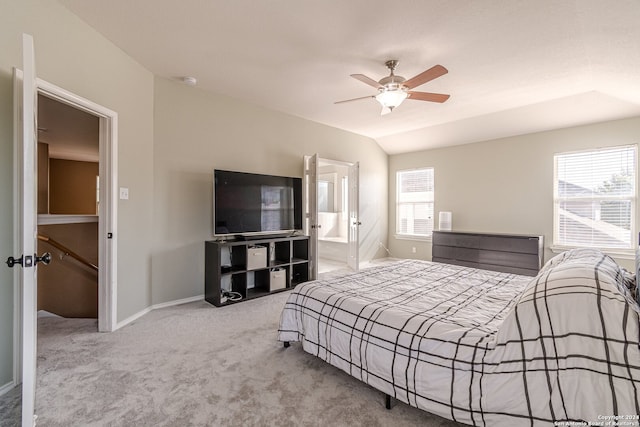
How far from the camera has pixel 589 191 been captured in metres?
4.19

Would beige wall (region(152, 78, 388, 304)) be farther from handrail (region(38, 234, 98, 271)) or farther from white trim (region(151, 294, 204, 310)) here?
handrail (region(38, 234, 98, 271))

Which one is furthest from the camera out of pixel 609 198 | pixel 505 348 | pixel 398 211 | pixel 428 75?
pixel 398 211

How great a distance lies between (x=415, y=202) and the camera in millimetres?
6156

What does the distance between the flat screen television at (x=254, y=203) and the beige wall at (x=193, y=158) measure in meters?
0.30

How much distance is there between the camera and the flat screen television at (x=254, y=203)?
3.51 metres

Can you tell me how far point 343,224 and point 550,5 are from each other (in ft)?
18.4

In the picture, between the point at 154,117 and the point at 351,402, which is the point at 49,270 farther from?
the point at 351,402

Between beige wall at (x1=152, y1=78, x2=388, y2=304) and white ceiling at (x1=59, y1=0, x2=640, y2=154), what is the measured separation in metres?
0.27

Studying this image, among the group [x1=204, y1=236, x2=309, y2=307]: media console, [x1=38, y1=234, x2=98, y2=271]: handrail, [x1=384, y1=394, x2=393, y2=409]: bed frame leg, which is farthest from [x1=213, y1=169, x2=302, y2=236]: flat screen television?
[x1=384, y1=394, x2=393, y2=409]: bed frame leg

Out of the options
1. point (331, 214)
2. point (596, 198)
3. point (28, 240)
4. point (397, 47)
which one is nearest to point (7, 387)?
point (28, 240)

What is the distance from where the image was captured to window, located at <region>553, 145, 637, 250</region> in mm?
3902

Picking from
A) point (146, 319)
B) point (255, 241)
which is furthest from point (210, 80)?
point (146, 319)

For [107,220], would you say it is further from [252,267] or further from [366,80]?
[366,80]

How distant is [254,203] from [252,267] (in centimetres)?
85
